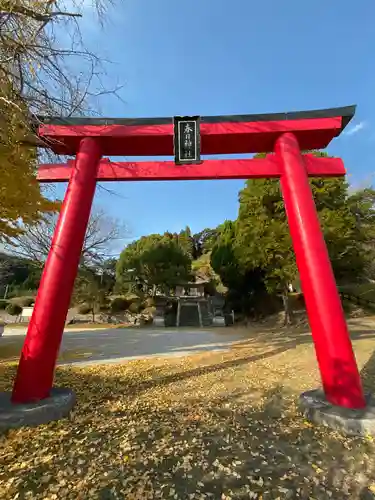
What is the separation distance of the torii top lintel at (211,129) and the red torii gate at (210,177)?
2cm

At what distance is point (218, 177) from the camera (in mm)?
4855

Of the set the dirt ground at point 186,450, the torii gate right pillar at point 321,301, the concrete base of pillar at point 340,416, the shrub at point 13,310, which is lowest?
the dirt ground at point 186,450

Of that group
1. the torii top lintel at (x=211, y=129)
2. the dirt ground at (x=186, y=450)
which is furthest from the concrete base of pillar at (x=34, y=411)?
the torii top lintel at (x=211, y=129)

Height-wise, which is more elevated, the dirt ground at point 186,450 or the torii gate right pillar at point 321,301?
the torii gate right pillar at point 321,301

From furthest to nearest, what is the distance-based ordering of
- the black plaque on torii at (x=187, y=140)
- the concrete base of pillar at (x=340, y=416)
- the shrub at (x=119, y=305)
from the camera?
the shrub at (x=119, y=305) < the black plaque on torii at (x=187, y=140) < the concrete base of pillar at (x=340, y=416)

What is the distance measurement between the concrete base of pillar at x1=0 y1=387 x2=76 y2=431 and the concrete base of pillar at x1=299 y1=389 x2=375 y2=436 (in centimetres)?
295

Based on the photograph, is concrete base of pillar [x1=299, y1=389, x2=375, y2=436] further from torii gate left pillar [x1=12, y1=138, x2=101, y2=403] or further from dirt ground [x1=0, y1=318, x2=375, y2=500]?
torii gate left pillar [x1=12, y1=138, x2=101, y2=403]

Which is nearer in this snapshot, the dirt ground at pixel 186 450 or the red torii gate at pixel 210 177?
the dirt ground at pixel 186 450

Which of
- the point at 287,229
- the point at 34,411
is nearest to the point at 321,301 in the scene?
the point at 34,411

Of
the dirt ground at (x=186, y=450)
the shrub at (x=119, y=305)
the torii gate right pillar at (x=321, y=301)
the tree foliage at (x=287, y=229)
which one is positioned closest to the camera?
the dirt ground at (x=186, y=450)

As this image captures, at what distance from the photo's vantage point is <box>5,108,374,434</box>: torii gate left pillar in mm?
3664

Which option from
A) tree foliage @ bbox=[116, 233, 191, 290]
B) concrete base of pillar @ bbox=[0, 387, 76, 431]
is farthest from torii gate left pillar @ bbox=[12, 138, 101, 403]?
tree foliage @ bbox=[116, 233, 191, 290]

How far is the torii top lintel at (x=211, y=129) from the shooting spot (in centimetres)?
465

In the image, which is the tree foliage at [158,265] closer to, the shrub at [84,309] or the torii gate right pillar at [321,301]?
the shrub at [84,309]
